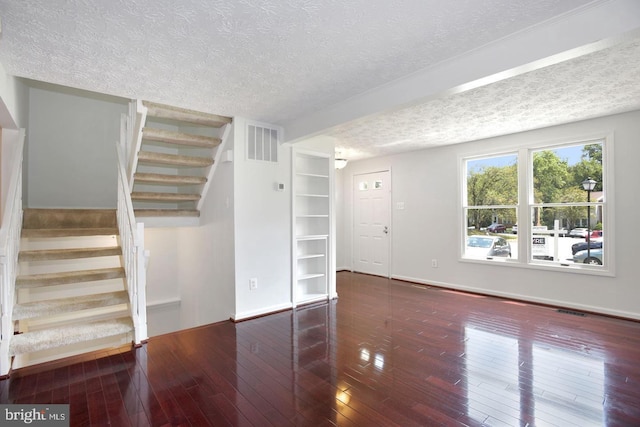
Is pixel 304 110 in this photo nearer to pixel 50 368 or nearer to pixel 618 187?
pixel 50 368

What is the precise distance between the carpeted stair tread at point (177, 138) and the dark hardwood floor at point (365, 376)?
2.15m

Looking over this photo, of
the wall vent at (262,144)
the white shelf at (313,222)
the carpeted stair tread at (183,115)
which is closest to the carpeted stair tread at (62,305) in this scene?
the carpeted stair tread at (183,115)

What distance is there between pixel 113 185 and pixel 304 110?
3583 millimetres

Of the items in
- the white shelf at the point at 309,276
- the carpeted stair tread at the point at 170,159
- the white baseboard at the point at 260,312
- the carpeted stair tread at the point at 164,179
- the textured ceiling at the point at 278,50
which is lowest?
the white baseboard at the point at 260,312

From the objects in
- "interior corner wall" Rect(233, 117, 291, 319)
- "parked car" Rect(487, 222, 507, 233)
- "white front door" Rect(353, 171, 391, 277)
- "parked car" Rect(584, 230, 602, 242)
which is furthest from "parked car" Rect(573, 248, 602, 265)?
"interior corner wall" Rect(233, 117, 291, 319)

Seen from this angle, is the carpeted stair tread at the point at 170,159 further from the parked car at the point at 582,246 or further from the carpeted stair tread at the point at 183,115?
the parked car at the point at 582,246

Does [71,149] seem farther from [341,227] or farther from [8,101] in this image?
[341,227]

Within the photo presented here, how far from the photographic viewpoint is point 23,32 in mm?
2096

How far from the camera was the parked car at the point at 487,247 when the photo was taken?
4.97 metres

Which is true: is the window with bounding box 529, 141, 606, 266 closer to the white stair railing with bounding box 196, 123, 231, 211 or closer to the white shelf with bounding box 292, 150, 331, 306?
the white shelf with bounding box 292, 150, 331, 306

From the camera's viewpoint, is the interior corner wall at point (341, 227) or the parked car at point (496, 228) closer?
the parked car at point (496, 228)

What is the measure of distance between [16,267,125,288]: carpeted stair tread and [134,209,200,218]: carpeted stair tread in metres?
1.00

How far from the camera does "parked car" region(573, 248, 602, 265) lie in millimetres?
4121

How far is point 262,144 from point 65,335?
278 cm
